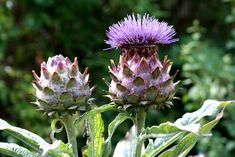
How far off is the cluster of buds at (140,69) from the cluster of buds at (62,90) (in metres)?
0.07

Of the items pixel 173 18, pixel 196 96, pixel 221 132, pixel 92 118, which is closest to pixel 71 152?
pixel 92 118

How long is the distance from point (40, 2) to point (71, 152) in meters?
2.00

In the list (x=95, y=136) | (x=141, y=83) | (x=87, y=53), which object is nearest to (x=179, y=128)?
(x=141, y=83)

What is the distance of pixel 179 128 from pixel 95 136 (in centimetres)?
30

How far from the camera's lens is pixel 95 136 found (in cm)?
142

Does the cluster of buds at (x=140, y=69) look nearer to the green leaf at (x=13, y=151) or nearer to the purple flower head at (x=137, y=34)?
the purple flower head at (x=137, y=34)

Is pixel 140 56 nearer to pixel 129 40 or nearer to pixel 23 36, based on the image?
pixel 129 40

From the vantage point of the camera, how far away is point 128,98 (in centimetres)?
130

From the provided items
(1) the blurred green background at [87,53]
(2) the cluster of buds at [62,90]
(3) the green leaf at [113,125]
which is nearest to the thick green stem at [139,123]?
(3) the green leaf at [113,125]

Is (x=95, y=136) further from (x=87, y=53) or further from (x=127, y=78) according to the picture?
(x=87, y=53)

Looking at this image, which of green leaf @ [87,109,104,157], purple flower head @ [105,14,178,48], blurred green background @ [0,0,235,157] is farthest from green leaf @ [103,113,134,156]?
blurred green background @ [0,0,235,157]

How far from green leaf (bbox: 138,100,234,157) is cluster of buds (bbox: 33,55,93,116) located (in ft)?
0.58

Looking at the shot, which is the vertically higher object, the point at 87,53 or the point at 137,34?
the point at 87,53

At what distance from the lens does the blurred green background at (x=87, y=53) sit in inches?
120
